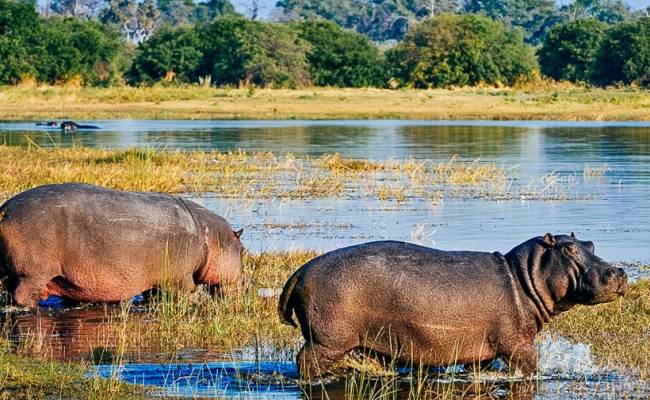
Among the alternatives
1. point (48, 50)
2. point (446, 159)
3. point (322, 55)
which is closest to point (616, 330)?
point (446, 159)

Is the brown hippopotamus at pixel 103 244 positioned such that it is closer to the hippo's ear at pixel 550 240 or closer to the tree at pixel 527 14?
the hippo's ear at pixel 550 240

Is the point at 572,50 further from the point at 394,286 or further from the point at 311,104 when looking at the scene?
the point at 394,286

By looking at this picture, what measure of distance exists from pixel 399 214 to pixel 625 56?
4687 cm

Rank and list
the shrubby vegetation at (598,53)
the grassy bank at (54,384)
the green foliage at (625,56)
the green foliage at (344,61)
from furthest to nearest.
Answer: the green foliage at (344,61) < the shrubby vegetation at (598,53) < the green foliage at (625,56) < the grassy bank at (54,384)

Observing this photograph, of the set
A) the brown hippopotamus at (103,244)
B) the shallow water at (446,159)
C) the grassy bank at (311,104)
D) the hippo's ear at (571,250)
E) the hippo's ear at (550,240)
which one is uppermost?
the hippo's ear at (550,240)

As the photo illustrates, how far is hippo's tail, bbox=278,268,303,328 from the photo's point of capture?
24.4 feet

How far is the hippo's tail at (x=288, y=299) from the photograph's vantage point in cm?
745

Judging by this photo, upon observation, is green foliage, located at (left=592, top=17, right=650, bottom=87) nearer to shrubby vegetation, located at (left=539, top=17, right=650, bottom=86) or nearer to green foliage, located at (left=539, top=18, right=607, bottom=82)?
shrubby vegetation, located at (left=539, top=17, right=650, bottom=86)

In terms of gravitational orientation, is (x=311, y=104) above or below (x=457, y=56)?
below

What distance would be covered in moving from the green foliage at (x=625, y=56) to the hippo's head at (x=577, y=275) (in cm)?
5457

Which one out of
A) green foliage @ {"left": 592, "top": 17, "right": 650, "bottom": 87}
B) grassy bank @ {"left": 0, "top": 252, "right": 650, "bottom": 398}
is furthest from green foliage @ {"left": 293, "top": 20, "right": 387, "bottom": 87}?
grassy bank @ {"left": 0, "top": 252, "right": 650, "bottom": 398}

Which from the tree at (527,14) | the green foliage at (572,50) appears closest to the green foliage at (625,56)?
the green foliage at (572,50)

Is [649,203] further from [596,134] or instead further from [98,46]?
[98,46]

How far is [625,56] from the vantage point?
6122 centimetres
